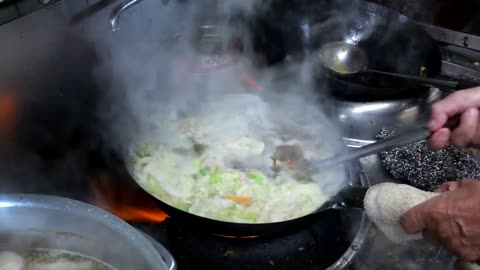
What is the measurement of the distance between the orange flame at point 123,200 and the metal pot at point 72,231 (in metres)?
0.74

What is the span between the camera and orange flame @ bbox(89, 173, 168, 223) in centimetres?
239

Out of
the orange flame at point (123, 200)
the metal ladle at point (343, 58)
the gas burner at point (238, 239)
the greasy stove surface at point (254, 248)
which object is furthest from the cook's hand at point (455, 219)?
the metal ladle at point (343, 58)

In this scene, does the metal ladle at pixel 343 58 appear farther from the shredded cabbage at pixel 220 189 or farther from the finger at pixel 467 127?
the shredded cabbage at pixel 220 189

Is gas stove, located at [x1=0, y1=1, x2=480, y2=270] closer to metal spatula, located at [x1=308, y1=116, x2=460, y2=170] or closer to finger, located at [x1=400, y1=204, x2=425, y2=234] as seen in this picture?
metal spatula, located at [x1=308, y1=116, x2=460, y2=170]

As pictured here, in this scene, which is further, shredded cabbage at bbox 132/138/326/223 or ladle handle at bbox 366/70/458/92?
ladle handle at bbox 366/70/458/92

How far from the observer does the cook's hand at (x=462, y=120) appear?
219 centimetres

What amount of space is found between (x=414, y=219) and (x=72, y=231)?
128 centimetres

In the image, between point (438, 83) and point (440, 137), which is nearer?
point (440, 137)

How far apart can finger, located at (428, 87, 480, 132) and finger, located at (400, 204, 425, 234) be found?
2.22 feet

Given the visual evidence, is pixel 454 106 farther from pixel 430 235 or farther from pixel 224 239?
pixel 224 239

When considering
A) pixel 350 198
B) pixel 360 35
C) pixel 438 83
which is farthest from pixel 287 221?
pixel 360 35

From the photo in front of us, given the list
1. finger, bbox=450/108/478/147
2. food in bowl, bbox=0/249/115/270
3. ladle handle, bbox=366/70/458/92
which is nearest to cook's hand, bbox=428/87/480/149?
finger, bbox=450/108/478/147

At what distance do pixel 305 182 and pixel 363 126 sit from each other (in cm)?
93

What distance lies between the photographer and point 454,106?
7.34 ft
